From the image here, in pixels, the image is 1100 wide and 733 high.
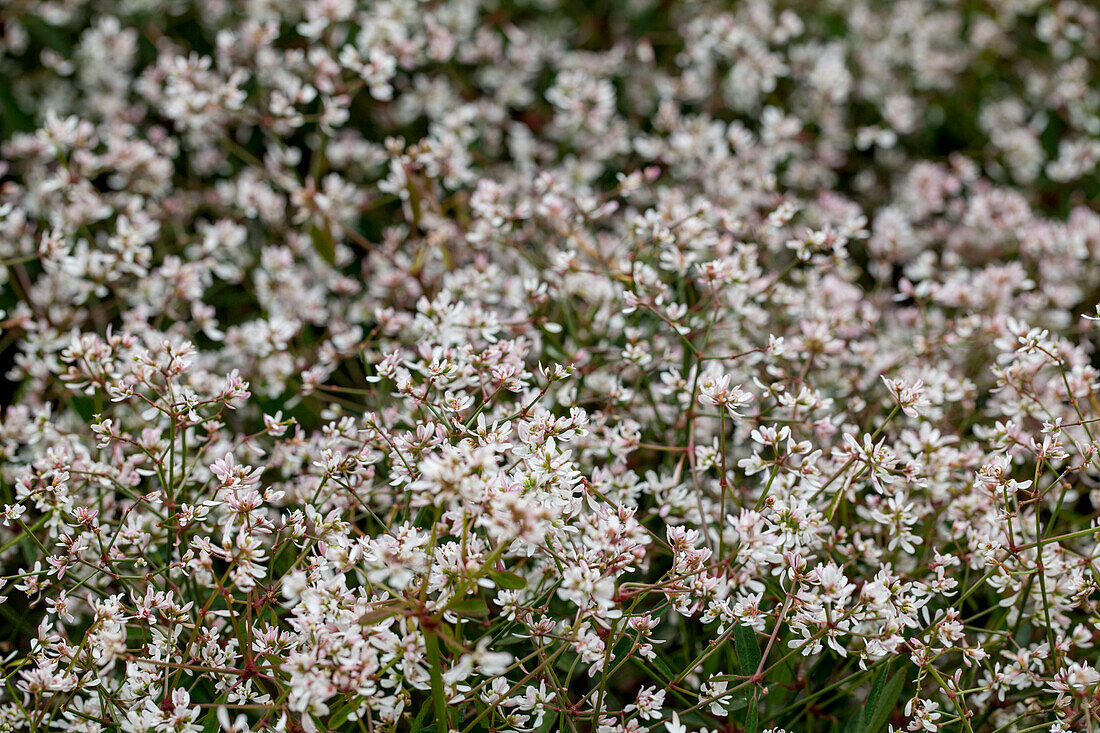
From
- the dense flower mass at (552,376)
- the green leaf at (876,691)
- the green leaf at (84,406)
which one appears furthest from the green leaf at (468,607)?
the green leaf at (84,406)

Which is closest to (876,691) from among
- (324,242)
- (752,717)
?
(752,717)

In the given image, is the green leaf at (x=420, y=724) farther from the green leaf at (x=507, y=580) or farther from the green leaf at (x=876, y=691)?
the green leaf at (x=876, y=691)

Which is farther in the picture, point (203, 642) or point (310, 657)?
point (203, 642)

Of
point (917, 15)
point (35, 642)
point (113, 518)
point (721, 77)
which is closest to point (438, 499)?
point (35, 642)

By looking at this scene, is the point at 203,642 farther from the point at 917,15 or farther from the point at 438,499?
the point at 917,15

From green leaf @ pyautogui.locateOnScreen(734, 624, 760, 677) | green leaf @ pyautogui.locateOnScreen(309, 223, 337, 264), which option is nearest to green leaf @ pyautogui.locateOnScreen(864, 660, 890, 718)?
green leaf @ pyautogui.locateOnScreen(734, 624, 760, 677)

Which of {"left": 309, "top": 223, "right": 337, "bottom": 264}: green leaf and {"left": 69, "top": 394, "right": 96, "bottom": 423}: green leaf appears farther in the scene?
{"left": 309, "top": 223, "right": 337, "bottom": 264}: green leaf

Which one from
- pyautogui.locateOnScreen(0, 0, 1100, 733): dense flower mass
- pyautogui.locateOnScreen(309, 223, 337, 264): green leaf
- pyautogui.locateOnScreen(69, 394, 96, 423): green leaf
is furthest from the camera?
pyautogui.locateOnScreen(309, 223, 337, 264): green leaf

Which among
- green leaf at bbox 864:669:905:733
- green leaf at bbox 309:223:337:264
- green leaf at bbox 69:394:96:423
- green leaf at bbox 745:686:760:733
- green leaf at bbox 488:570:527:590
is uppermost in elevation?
green leaf at bbox 488:570:527:590

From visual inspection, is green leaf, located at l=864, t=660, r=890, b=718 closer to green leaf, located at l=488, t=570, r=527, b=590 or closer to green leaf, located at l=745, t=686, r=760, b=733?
green leaf, located at l=745, t=686, r=760, b=733
